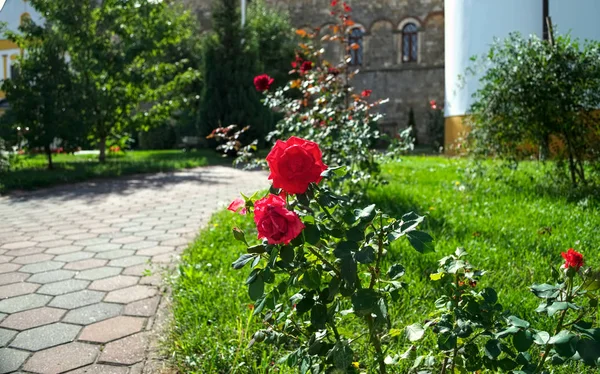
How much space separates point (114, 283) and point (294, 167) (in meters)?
2.43

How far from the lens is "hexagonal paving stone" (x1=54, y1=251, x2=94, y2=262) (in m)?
3.88

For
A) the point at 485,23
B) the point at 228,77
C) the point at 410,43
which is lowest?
the point at 228,77

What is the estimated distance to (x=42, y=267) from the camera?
3.68 m

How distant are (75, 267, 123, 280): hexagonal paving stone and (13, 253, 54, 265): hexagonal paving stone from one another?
0.59m

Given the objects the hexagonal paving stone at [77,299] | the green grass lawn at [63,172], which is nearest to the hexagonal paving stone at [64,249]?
the hexagonal paving stone at [77,299]

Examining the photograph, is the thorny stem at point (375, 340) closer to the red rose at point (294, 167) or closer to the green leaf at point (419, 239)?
the green leaf at point (419, 239)

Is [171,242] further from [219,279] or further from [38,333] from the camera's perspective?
[38,333]

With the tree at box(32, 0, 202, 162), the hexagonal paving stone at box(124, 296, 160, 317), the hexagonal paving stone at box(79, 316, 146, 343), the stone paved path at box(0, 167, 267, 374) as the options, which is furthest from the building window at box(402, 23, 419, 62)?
the hexagonal paving stone at box(79, 316, 146, 343)

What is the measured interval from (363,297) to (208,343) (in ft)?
3.95

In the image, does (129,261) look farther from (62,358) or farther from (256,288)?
(256,288)

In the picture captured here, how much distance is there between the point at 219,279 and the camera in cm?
311

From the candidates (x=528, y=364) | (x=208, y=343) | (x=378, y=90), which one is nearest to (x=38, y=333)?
(x=208, y=343)

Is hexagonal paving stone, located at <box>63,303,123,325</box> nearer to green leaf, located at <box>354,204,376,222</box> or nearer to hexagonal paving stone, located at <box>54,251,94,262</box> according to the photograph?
hexagonal paving stone, located at <box>54,251,94,262</box>

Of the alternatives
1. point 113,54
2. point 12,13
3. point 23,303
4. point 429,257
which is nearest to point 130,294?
point 23,303
